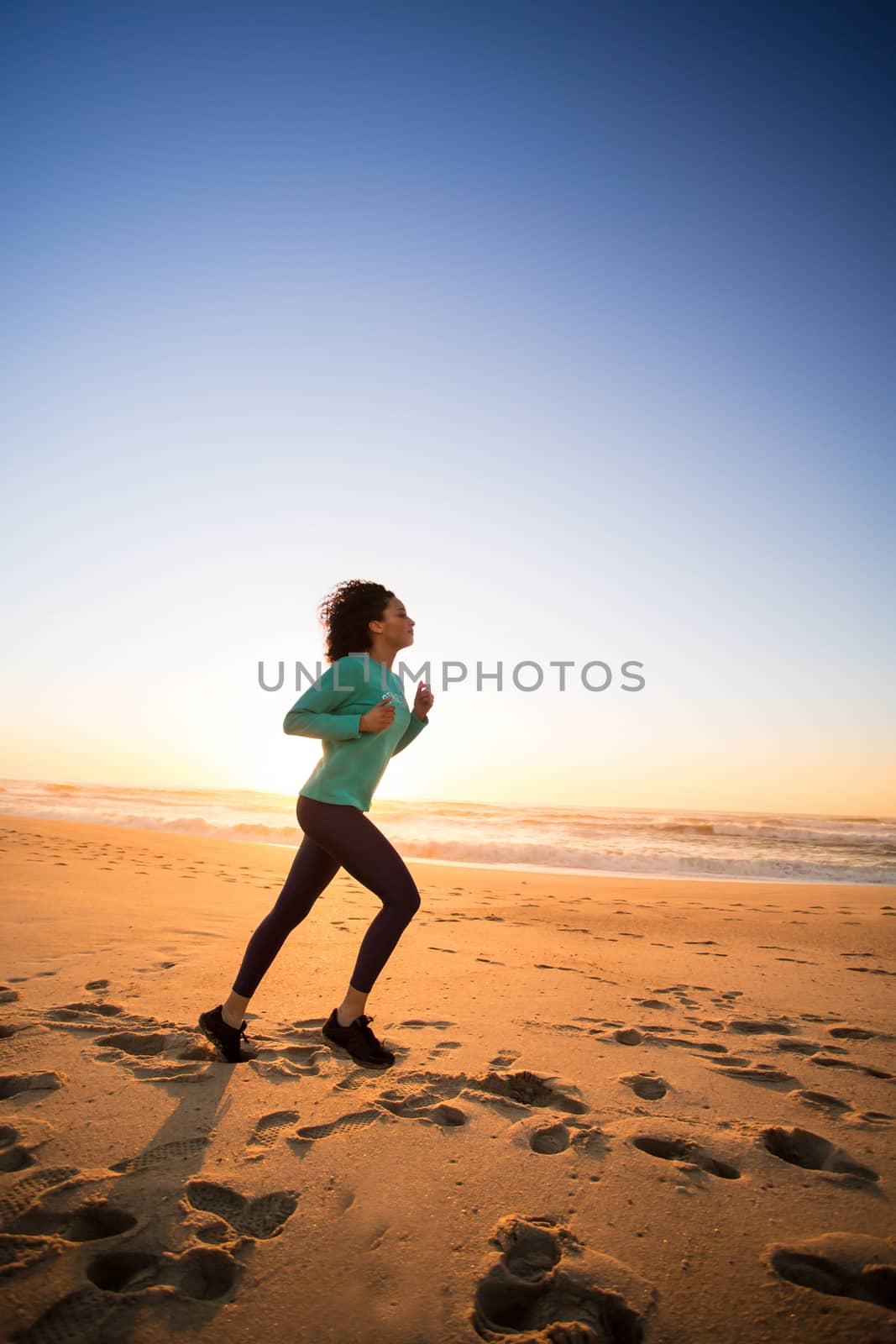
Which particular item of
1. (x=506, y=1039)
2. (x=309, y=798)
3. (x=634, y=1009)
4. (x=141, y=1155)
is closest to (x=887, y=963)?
(x=634, y=1009)

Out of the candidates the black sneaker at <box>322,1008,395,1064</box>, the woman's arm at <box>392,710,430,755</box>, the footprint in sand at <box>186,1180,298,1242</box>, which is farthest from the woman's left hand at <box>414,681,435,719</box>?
the footprint in sand at <box>186,1180,298,1242</box>

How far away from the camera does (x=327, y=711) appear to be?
297 centimetres

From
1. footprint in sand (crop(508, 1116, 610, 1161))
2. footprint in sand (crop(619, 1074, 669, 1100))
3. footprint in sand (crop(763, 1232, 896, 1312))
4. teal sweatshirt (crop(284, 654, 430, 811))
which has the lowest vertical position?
footprint in sand (crop(619, 1074, 669, 1100))

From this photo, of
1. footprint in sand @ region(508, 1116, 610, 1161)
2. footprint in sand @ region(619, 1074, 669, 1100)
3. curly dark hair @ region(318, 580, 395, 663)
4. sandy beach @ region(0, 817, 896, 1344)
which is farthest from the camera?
curly dark hair @ region(318, 580, 395, 663)

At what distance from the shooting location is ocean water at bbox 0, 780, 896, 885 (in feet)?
46.9

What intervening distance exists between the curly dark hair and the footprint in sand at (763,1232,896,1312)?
2597mm

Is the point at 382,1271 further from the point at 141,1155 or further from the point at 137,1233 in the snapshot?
the point at 141,1155

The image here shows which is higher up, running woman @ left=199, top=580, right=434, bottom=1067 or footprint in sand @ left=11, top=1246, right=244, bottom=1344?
running woman @ left=199, top=580, right=434, bottom=1067

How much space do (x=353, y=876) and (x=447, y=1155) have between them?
42.3 inches

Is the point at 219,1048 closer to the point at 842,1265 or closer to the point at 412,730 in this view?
the point at 412,730

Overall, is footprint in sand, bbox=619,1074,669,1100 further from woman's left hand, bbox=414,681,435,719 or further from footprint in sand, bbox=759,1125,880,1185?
woman's left hand, bbox=414,681,435,719

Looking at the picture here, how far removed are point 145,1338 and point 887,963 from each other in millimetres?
5740

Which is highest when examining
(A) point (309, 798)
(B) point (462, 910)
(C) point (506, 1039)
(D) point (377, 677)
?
(D) point (377, 677)

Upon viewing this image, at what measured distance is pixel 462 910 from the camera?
292 inches
